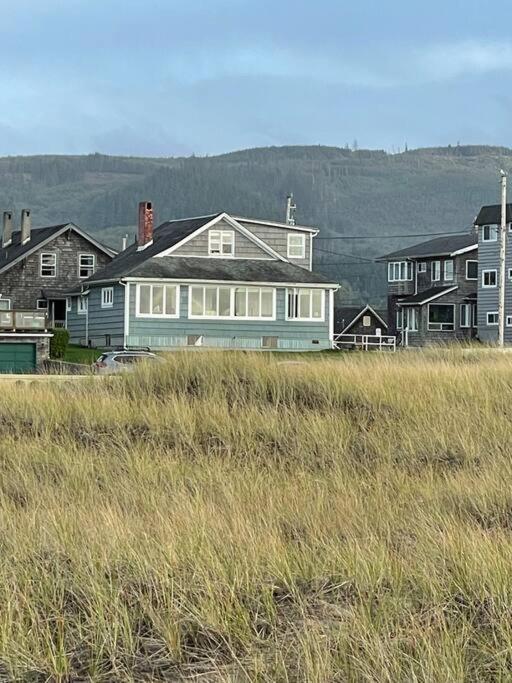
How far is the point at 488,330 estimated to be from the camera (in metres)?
70.2

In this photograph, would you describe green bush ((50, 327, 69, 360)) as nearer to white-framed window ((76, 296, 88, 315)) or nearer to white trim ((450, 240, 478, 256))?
white-framed window ((76, 296, 88, 315))

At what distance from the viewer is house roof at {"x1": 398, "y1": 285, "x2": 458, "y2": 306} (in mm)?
75500

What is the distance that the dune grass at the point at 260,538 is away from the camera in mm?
6332

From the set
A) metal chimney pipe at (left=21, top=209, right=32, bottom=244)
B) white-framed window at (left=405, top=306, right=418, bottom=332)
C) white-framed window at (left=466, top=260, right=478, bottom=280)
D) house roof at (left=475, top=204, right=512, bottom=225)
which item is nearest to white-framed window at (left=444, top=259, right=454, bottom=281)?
white-framed window at (left=466, top=260, right=478, bottom=280)

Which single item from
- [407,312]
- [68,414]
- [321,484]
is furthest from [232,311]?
[321,484]

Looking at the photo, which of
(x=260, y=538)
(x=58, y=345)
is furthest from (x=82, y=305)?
(x=260, y=538)

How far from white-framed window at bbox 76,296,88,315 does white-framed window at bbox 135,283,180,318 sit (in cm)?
803

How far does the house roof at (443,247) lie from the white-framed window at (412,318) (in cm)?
394

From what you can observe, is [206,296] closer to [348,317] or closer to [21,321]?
[21,321]

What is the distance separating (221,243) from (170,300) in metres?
5.12

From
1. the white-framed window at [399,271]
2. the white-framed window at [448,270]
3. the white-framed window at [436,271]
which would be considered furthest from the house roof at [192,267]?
the white-framed window at [399,271]

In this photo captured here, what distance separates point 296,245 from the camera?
63.5 metres

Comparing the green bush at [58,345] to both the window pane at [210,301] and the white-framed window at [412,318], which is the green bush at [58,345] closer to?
the window pane at [210,301]

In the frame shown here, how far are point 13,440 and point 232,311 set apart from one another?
36.6 meters
